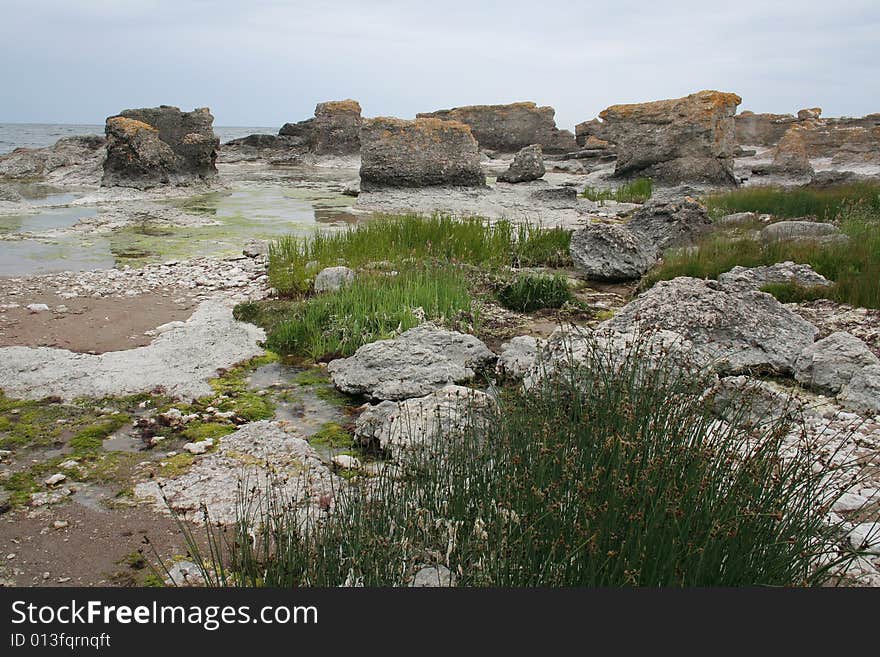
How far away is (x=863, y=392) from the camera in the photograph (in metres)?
4.71

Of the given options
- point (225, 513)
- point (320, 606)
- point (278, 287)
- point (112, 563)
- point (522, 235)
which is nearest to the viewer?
point (320, 606)

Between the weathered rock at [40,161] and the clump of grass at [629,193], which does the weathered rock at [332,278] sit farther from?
the weathered rock at [40,161]

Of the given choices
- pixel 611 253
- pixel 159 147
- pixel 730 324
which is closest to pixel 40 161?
pixel 159 147

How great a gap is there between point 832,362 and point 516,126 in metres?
33.2

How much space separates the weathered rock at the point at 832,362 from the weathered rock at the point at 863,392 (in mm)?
72

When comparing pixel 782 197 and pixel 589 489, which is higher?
pixel 782 197

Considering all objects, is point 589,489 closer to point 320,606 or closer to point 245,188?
point 320,606

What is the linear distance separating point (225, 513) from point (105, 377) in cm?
234

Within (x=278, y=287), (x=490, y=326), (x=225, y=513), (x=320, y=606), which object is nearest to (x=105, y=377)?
(x=225, y=513)

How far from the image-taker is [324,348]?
19.9ft

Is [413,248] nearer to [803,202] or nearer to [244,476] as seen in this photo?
[244,476]

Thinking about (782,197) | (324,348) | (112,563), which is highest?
(782,197)

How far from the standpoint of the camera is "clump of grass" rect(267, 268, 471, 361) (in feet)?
20.2

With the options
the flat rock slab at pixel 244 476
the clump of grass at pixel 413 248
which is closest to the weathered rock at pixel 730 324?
the flat rock slab at pixel 244 476
